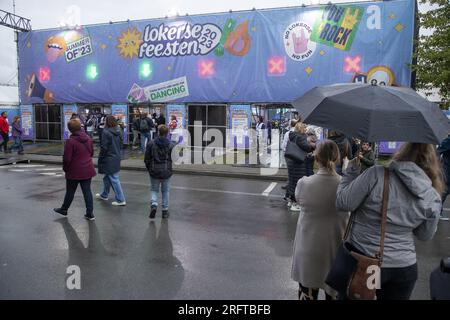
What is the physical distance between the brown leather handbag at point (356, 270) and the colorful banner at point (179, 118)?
16.2 m

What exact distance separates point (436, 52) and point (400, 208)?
42.0 feet

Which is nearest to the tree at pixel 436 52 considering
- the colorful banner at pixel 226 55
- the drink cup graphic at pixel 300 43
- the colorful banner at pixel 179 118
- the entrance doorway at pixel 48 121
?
the colorful banner at pixel 226 55

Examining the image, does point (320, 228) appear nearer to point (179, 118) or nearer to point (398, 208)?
→ point (398, 208)

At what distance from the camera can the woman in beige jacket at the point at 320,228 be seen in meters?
3.06

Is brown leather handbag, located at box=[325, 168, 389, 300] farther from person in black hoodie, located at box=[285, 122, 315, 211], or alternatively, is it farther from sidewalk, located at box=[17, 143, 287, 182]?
sidewalk, located at box=[17, 143, 287, 182]

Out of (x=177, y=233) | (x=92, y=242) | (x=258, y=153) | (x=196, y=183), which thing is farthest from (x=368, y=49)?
(x=92, y=242)

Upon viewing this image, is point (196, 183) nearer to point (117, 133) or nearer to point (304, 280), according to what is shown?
point (117, 133)

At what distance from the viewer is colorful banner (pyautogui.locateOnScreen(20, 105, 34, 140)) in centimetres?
2269

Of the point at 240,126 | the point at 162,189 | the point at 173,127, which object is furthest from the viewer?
the point at 173,127

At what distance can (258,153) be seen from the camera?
53.8ft

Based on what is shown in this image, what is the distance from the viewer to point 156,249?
5.45 metres

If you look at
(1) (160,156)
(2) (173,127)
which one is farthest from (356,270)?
(2) (173,127)

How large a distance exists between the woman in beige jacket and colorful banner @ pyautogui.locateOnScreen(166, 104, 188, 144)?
51.7 ft
